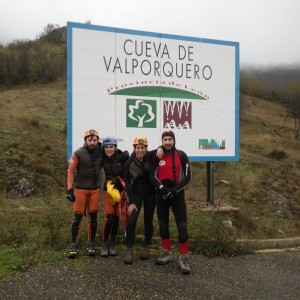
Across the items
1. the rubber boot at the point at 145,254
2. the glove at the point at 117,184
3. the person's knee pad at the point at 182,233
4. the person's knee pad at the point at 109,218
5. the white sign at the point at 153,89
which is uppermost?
the white sign at the point at 153,89

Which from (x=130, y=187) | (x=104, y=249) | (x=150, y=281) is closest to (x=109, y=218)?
(x=104, y=249)

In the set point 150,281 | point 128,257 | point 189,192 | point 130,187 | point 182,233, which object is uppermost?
point 130,187

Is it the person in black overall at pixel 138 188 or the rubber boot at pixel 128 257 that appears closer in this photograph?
the rubber boot at pixel 128 257

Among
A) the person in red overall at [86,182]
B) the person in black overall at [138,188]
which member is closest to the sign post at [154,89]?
the person in red overall at [86,182]

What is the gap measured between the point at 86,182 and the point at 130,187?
0.68 meters

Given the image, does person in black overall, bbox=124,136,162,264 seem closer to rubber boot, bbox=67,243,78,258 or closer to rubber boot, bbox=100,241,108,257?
rubber boot, bbox=100,241,108,257

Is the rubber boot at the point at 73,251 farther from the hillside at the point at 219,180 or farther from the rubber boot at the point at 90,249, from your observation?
the hillside at the point at 219,180

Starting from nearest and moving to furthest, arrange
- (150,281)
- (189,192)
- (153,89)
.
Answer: (150,281) → (153,89) → (189,192)

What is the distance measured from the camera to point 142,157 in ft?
17.7

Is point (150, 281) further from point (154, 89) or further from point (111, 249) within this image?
point (154, 89)

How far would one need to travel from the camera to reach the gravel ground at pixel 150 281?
4.28 meters

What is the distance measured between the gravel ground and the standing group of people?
27 centimetres

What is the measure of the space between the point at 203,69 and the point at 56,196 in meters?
4.96

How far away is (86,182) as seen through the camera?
5445 millimetres
